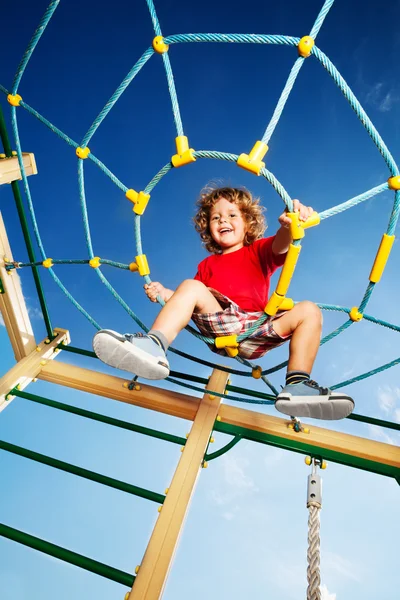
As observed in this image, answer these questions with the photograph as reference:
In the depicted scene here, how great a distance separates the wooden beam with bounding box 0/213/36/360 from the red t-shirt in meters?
0.82

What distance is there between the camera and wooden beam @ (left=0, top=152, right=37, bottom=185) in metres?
1.73

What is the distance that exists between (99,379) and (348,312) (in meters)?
1.03

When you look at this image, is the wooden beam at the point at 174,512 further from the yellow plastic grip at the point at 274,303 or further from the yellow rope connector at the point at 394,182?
the yellow rope connector at the point at 394,182

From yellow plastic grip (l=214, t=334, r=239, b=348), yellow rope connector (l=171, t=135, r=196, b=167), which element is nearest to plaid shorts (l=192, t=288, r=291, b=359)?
yellow plastic grip (l=214, t=334, r=239, b=348)

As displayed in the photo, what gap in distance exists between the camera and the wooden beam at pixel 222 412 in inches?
61.3

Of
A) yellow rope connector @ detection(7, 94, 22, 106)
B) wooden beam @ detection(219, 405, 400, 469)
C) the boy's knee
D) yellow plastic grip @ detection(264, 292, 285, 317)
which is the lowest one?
yellow plastic grip @ detection(264, 292, 285, 317)

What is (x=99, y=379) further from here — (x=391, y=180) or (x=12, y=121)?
(x=391, y=180)

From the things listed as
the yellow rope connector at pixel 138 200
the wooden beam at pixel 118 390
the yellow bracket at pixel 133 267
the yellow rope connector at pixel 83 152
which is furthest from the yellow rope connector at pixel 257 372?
the yellow rope connector at pixel 83 152

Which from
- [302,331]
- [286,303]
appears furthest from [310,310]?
[286,303]

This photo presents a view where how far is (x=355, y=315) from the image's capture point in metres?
1.37

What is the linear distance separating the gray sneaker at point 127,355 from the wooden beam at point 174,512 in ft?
1.41

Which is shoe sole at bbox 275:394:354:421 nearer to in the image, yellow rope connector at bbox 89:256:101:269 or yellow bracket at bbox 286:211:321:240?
yellow bracket at bbox 286:211:321:240

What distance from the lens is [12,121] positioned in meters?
1.57

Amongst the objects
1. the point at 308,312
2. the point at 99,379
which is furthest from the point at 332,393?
the point at 99,379
